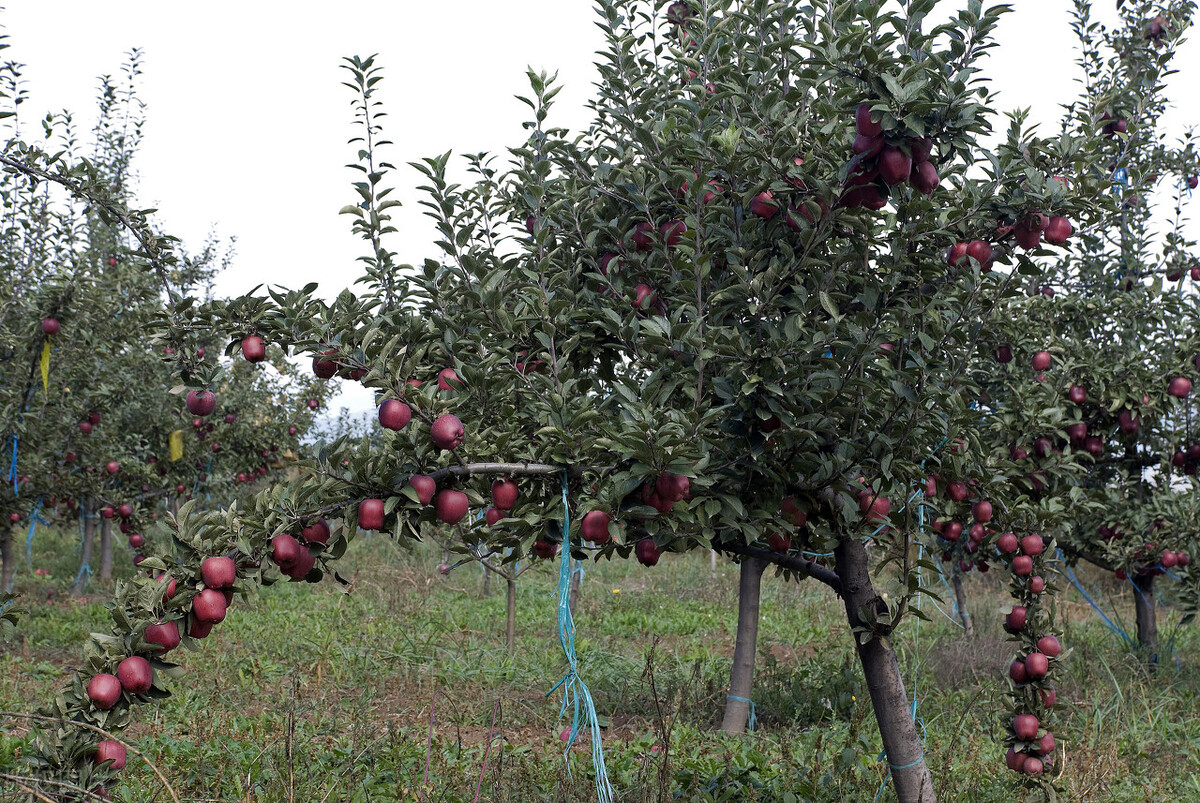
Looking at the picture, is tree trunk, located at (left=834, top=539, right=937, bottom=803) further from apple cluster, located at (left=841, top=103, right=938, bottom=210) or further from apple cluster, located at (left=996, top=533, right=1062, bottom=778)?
apple cluster, located at (left=841, top=103, right=938, bottom=210)

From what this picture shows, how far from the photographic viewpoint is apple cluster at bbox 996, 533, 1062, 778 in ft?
11.5

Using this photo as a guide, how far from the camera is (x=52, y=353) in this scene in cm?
656

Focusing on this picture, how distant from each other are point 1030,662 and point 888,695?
920mm

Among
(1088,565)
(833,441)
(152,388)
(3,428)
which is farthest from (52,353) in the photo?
(1088,565)

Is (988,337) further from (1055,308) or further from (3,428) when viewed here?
(3,428)

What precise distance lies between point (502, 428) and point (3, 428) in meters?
5.72

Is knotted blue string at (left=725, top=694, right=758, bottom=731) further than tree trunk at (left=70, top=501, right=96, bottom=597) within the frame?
No

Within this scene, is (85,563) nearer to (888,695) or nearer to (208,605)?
(208,605)

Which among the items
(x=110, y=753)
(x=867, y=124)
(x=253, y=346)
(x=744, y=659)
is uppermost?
(x=867, y=124)

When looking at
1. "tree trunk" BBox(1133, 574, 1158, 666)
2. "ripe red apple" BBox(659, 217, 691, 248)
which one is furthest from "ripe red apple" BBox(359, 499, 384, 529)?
"tree trunk" BBox(1133, 574, 1158, 666)

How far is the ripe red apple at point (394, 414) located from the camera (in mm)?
1995

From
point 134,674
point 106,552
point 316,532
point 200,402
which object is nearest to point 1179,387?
point 316,532

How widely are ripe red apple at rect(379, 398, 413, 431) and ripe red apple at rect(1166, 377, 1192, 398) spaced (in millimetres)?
5405

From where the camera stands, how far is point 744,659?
529cm
